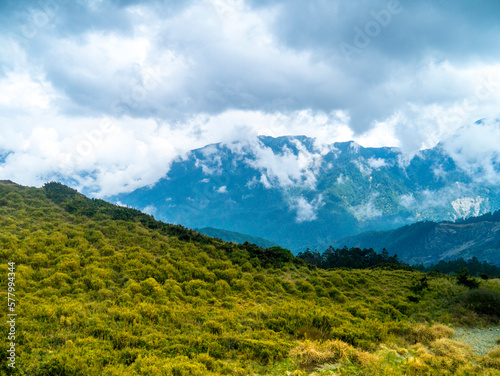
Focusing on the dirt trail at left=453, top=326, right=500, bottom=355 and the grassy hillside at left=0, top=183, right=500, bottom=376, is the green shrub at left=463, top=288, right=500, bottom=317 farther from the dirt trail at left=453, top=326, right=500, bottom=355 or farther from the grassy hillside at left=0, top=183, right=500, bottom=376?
the dirt trail at left=453, top=326, right=500, bottom=355

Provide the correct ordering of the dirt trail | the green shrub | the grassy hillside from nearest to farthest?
the grassy hillside → the dirt trail → the green shrub

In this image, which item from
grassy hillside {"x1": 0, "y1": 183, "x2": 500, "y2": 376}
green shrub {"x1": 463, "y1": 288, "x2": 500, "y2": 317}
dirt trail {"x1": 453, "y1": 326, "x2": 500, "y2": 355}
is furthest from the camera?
green shrub {"x1": 463, "y1": 288, "x2": 500, "y2": 317}

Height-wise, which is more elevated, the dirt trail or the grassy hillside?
the grassy hillside

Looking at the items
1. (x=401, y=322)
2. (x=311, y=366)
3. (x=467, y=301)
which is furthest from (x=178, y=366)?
(x=467, y=301)

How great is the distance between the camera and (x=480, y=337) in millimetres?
16250

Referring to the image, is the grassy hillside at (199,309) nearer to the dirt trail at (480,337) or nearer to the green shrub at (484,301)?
the green shrub at (484,301)

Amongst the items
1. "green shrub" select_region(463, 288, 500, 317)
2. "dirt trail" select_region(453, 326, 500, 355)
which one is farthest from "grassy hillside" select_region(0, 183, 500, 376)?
"dirt trail" select_region(453, 326, 500, 355)

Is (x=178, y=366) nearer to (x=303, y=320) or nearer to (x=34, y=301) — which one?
(x=303, y=320)

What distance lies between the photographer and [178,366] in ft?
34.7

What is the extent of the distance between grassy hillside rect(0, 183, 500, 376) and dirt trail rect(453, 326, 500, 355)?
3.46ft

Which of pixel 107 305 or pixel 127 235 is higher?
pixel 127 235

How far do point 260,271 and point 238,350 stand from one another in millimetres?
15064

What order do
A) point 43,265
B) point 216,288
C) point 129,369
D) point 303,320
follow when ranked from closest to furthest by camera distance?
point 129,369 → point 303,320 → point 43,265 → point 216,288

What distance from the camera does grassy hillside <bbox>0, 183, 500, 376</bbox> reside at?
11.5 m
